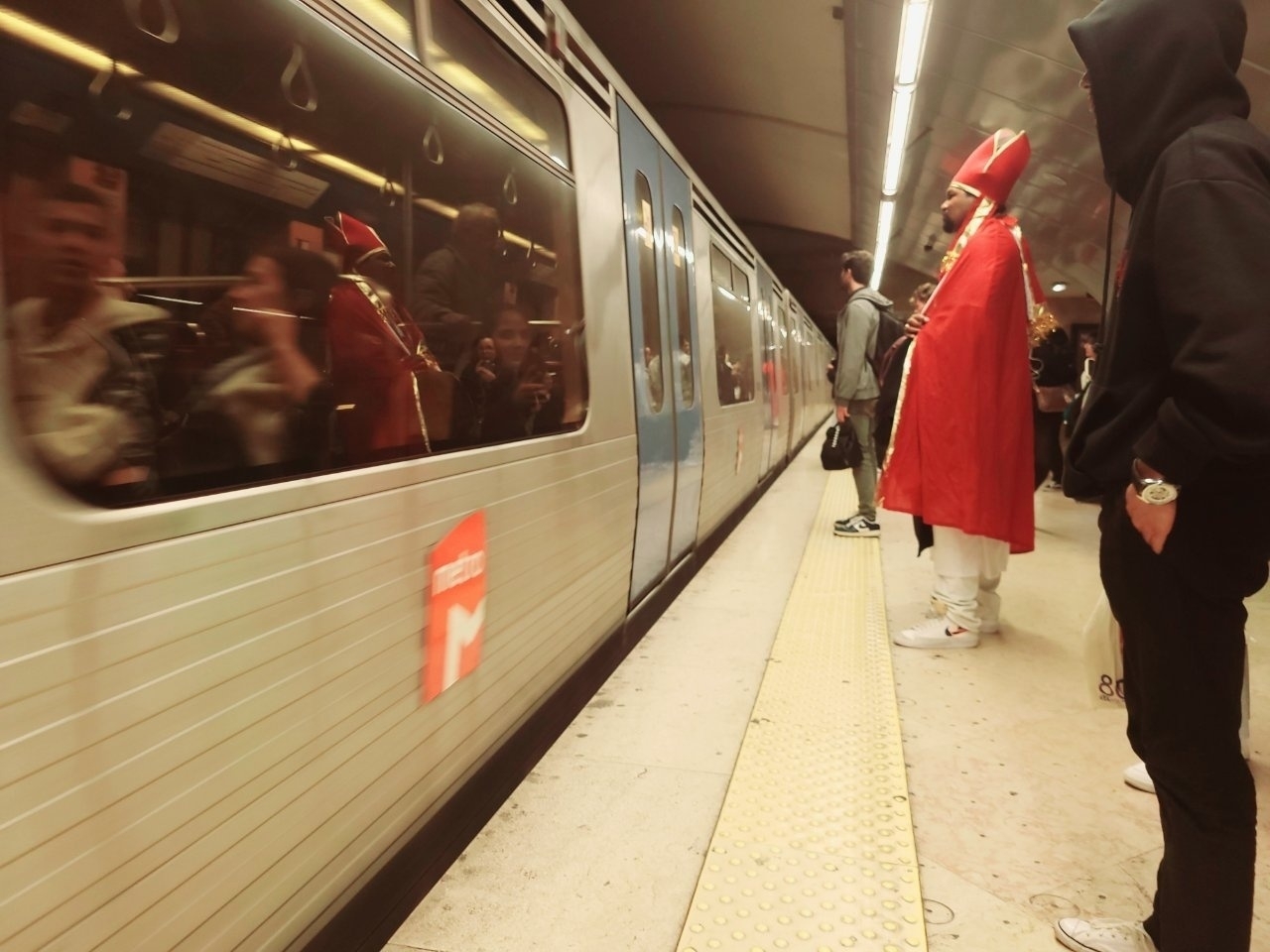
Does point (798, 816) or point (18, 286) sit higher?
point (18, 286)

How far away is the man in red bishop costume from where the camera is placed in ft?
10.1

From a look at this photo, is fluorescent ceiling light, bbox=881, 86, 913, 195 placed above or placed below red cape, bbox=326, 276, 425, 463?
above

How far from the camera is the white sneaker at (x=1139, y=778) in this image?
2.21 m

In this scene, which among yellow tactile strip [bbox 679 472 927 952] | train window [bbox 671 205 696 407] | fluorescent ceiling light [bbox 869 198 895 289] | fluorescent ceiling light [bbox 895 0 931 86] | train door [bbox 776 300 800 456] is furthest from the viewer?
fluorescent ceiling light [bbox 869 198 895 289]

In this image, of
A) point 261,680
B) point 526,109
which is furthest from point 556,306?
point 261,680

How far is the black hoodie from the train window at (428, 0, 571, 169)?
130 centimetres

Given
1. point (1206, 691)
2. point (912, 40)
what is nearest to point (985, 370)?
point (1206, 691)

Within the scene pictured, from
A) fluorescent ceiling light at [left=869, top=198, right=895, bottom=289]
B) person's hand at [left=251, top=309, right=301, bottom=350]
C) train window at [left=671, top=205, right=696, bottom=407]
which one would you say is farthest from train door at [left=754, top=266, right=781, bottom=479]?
fluorescent ceiling light at [left=869, top=198, right=895, bottom=289]

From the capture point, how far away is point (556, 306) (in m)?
2.49

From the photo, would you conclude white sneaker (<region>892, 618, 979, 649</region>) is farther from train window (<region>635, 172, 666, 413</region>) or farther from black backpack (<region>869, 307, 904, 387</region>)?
black backpack (<region>869, 307, 904, 387</region>)

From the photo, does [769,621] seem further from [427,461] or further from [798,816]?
[427,461]

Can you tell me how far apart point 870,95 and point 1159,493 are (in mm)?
→ 9753

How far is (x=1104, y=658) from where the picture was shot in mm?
1873

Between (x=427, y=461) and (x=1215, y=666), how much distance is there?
58.2 inches
